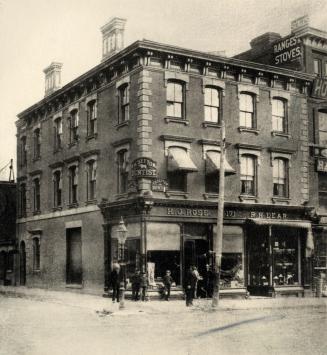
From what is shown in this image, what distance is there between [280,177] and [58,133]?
11.1 metres

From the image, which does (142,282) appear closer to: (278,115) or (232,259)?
(232,259)

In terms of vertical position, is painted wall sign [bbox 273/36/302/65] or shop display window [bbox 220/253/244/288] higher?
painted wall sign [bbox 273/36/302/65]

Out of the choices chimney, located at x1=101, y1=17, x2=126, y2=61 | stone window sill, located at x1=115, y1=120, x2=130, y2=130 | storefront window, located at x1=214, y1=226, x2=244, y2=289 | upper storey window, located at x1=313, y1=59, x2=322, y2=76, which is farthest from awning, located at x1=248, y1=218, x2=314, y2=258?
chimney, located at x1=101, y1=17, x2=126, y2=61

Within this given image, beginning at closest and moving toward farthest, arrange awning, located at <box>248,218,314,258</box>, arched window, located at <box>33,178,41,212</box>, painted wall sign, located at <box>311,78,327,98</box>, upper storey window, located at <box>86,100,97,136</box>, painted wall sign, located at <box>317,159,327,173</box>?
1. awning, located at <box>248,218,314,258</box>
2. upper storey window, located at <box>86,100,97,136</box>
3. painted wall sign, located at <box>311,78,327,98</box>
4. painted wall sign, located at <box>317,159,327,173</box>
5. arched window, located at <box>33,178,41,212</box>

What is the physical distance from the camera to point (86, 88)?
2702 centimetres

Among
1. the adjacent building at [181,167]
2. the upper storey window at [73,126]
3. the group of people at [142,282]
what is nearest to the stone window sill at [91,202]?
the adjacent building at [181,167]

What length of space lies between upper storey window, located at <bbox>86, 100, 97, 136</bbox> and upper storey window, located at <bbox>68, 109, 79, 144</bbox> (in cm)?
135

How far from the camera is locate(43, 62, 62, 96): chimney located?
32344 mm

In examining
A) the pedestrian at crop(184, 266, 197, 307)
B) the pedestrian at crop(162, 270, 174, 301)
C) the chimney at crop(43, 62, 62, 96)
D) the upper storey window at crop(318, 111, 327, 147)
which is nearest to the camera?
the pedestrian at crop(184, 266, 197, 307)

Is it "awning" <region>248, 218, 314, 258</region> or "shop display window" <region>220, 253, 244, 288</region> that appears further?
"awning" <region>248, 218, 314, 258</region>

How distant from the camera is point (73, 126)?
28.4 m

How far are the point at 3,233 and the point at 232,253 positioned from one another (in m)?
16.6

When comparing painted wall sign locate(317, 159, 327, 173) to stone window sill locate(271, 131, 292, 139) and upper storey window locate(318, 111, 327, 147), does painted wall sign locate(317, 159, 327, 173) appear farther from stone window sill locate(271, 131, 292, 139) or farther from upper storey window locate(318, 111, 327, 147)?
stone window sill locate(271, 131, 292, 139)

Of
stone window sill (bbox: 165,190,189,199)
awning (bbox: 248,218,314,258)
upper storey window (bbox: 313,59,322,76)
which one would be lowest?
awning (bbox: 248,218,314,258)
